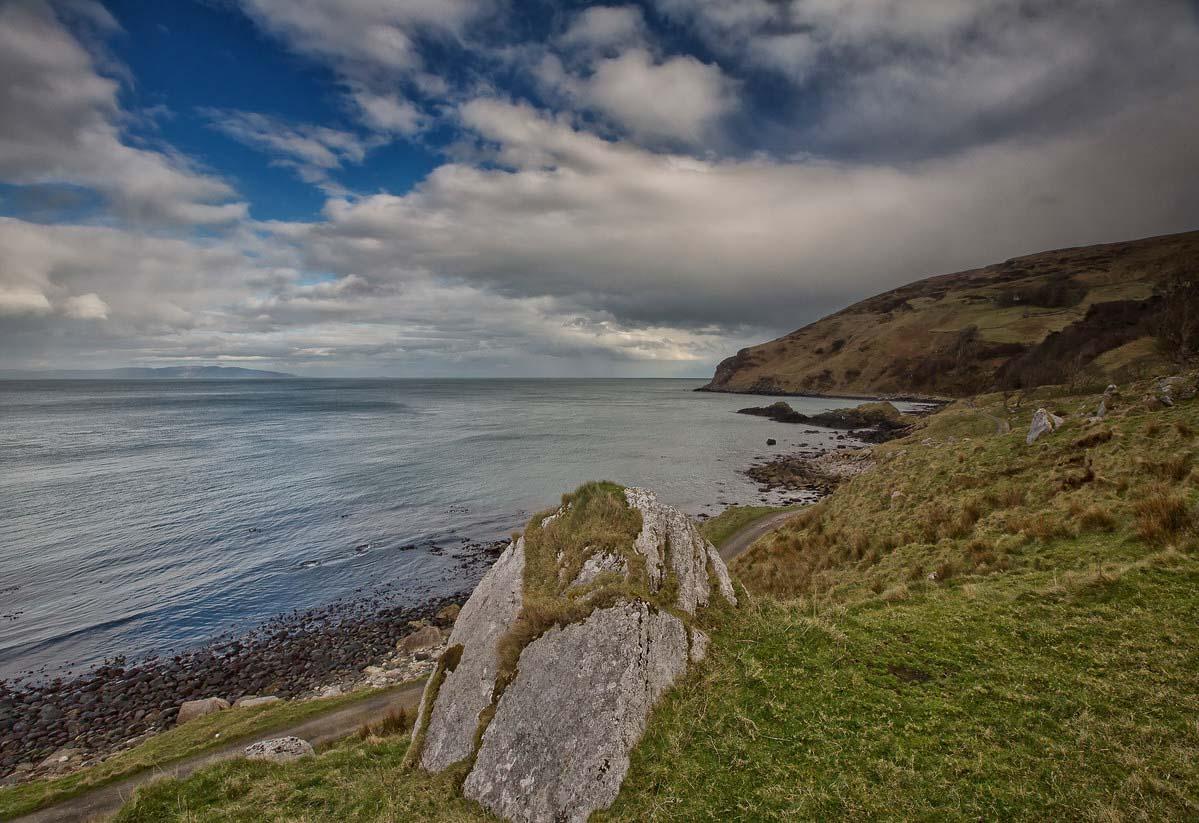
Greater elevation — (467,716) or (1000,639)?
(1000,639)

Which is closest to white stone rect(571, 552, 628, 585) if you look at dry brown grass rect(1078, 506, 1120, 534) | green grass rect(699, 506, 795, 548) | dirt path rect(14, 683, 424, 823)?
dirt path rect(14, 683, 424, 823)

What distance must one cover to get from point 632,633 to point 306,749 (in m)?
11.7

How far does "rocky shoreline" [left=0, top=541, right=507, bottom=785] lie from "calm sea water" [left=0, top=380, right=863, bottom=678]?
2.05 meters

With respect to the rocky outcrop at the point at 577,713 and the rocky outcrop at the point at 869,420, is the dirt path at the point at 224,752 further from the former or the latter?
the rocky outcrop at the point at 869,420

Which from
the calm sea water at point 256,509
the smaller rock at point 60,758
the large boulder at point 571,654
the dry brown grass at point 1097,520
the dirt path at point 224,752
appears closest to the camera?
the large boulder at point 571,654

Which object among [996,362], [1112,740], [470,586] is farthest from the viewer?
[996,362]

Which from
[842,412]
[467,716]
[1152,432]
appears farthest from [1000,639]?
[842,412]

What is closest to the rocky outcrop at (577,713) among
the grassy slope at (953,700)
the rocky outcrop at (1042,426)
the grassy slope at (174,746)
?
the grassy slope at (953,700)

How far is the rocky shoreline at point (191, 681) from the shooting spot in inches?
796

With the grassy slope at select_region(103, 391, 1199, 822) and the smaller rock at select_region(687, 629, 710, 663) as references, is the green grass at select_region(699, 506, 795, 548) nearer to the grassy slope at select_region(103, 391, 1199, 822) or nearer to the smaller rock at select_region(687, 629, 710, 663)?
the grassy slope at select_region(103, 391, 1199, 822)

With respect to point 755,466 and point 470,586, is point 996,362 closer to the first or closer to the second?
point 755,466

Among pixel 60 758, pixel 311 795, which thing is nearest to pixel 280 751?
pixel 311 795

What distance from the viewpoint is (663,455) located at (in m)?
75.9

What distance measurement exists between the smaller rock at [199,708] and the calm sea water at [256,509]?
25.1 feet
